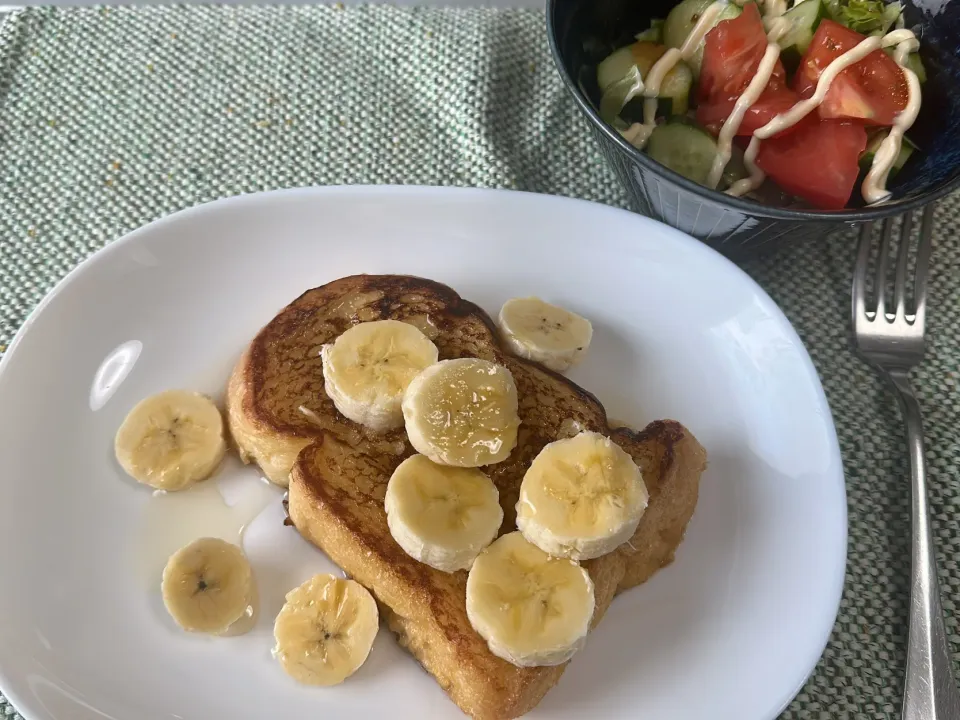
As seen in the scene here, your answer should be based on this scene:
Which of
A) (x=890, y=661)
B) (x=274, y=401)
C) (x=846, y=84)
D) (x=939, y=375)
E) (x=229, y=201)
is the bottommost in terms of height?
(x=890, y=661)

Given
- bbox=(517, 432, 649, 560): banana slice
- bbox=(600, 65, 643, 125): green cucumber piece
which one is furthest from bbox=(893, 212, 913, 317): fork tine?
bbox=(517, 432, 649, 560): banana slice

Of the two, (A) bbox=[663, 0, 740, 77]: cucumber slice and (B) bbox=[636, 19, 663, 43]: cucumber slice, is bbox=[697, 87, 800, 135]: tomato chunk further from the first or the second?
(B) bbox=[636, 19, 663, 43]: cucumber slice

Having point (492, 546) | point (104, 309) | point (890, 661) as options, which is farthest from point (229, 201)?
point (890, 661)

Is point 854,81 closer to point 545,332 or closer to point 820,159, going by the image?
point 820,159

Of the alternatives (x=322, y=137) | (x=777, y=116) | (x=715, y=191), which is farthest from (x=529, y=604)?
(x=322, y=137)

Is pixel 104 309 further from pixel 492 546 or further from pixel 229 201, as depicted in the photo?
pixel 492 546

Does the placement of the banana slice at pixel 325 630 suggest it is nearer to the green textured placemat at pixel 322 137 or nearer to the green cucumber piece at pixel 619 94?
the green textured placemat at pixel 322 137

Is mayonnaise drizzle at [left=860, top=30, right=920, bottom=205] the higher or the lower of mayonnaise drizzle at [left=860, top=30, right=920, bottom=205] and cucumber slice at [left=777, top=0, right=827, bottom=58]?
the lower
